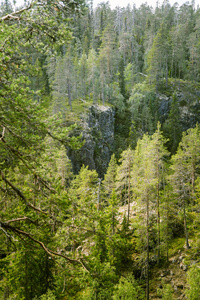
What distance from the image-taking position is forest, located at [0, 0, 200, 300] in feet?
14.8

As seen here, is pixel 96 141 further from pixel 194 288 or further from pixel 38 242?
pixel 38 242

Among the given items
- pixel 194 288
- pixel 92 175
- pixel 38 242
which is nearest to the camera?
pixel 38 242

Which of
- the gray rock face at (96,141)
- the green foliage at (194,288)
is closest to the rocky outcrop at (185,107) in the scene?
the gray rock face at (96,141)

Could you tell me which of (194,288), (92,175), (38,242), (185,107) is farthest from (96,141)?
(38,242)

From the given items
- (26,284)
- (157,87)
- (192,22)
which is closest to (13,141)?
(26,284)

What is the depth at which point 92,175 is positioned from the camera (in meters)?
25.3

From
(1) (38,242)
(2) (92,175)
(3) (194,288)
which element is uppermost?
(2) (92,175)

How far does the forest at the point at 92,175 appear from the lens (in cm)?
450

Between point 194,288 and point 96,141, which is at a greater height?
point 96,141

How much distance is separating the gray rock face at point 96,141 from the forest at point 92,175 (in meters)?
0.23

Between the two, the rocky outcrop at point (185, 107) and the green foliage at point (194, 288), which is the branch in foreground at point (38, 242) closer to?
the green foliage at point (194, 288)

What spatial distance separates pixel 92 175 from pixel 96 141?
1566cm

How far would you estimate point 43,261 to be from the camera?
43.7 ft

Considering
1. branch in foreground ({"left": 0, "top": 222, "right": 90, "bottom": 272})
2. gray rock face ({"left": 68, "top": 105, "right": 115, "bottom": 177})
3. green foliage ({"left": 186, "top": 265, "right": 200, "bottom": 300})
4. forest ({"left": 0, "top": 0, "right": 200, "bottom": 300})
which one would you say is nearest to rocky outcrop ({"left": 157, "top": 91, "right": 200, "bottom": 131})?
forest ({"left": 0, "top": 0, "right": 200, "bottom": 300})
